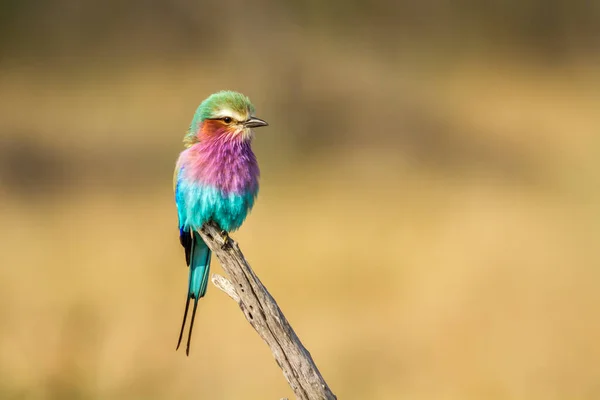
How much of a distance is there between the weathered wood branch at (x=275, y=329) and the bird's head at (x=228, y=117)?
1.46ft

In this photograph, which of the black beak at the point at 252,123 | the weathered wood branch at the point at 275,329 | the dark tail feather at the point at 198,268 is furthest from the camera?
the dark tail feather at the point at 198,268

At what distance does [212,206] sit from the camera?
89.1 inches

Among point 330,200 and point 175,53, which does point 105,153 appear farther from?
point 330,200

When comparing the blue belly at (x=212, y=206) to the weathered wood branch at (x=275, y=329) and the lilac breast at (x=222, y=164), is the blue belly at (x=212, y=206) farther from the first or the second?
the weathered wood branch at (x=275, y=329)

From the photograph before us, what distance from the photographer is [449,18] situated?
6512 mm

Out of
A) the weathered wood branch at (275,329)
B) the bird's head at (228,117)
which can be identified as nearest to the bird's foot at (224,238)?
the weathered wood branch at (275,329)

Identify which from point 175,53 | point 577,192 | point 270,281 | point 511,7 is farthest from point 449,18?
point 270,281

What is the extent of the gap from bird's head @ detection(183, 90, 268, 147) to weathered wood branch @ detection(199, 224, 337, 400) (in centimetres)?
45

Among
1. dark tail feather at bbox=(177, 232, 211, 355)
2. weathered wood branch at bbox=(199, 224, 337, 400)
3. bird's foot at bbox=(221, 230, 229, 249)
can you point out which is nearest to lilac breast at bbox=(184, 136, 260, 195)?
bird's foot at bbox=(221, 230, 229, 249)

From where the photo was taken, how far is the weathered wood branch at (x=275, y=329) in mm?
1769

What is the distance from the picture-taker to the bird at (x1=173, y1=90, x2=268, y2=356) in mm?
2246

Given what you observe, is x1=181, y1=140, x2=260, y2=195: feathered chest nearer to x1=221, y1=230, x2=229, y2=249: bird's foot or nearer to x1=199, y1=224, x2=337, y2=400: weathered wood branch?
x1=221, y1=230, x2=229, y2=249: bird's foot

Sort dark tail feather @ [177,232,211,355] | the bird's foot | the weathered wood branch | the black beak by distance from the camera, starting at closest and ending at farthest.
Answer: the weathered wood branch < the bird's foot < the black beak < dark tail feather @ [177,232,211,355]

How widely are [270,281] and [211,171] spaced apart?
280 centimetres
